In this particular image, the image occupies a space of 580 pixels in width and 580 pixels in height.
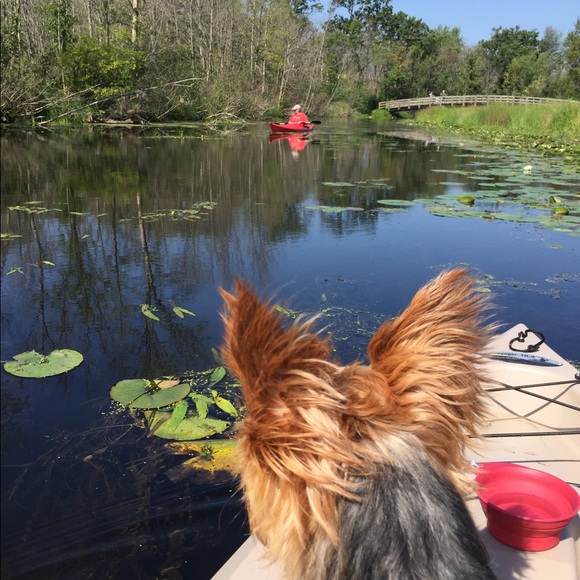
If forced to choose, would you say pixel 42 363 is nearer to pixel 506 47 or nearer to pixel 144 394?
pixel 144 394

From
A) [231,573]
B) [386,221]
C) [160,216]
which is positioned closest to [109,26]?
[231,573]

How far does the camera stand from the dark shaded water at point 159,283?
2.60 metres

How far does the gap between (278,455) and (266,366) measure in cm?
17

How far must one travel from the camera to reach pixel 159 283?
17.9ft

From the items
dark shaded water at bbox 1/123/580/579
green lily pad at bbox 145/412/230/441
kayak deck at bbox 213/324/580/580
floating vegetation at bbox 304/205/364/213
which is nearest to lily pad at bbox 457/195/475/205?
dark shaded water at bbox 1/123/580/579

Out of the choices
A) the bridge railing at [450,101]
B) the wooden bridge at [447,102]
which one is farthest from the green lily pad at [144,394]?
the bridge railing at [450,101]

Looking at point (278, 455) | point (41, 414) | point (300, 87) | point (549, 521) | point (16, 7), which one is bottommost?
point (41, 414)

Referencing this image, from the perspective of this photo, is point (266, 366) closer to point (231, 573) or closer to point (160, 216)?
point (231, 573)

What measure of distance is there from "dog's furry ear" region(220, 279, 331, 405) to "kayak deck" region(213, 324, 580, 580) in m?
1.35

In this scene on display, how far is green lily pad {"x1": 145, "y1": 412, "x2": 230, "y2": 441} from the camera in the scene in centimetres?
329

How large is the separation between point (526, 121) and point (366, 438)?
34.6 metres

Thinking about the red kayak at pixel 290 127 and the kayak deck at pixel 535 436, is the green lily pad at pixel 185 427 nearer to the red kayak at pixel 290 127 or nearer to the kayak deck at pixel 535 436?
the kayak deck at pixel 535 436

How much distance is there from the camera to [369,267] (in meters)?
6.68

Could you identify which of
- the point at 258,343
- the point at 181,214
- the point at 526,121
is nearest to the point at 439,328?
the point at 258,343
